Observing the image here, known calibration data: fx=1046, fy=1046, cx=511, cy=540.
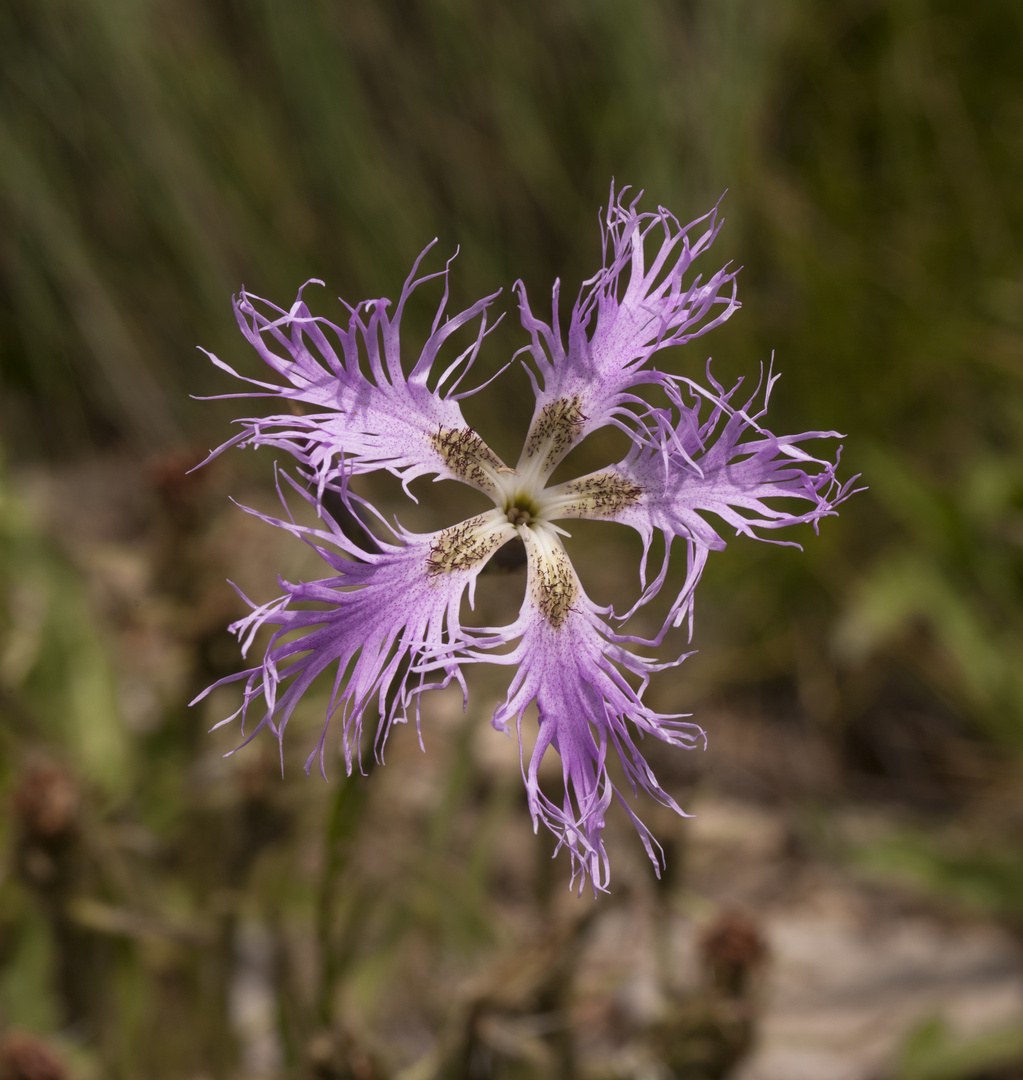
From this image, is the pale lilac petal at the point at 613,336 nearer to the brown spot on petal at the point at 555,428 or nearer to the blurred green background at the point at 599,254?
the brown spot on petal at the point at 555,428

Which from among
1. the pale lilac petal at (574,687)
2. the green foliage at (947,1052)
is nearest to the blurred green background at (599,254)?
the green foliage at (947,1052)

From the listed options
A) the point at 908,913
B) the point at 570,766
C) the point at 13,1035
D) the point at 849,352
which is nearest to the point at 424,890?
the point at 13,1035

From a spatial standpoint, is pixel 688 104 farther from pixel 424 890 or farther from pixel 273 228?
pixel 424 890

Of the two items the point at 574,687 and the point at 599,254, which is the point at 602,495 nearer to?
the point at 574,687

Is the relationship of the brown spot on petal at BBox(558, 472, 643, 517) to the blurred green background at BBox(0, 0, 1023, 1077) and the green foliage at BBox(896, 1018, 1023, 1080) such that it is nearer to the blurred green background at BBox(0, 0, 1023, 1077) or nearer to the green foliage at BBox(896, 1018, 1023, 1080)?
the blurred green background at BBox(0, 0, 1023, 1077)

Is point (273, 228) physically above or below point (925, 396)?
above

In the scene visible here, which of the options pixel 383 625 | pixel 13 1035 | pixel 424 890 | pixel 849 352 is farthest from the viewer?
pixel 849 352

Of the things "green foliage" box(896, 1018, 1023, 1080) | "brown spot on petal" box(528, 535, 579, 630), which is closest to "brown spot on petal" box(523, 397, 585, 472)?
"brown spot on petal" box(528, 535, 579, 630)
